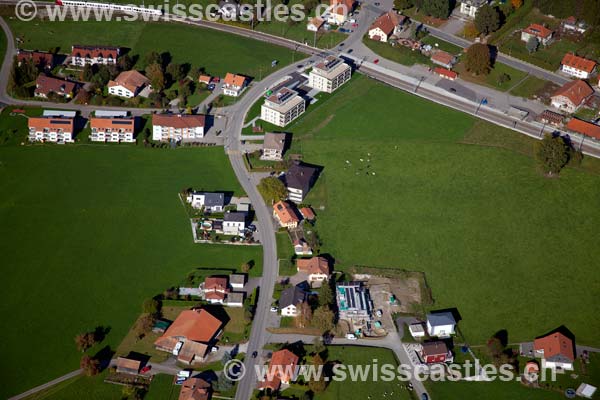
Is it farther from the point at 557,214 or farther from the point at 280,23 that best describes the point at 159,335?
the point at 280,23

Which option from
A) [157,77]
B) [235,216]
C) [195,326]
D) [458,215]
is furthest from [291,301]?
[157,77]

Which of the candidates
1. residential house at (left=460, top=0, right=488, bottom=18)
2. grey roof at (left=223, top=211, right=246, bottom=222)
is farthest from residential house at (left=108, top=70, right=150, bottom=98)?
residential house at (left=460, top=0, right=488, bottom=18)

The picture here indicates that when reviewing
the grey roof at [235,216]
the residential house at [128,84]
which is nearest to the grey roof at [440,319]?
the grey roof at [235,216]

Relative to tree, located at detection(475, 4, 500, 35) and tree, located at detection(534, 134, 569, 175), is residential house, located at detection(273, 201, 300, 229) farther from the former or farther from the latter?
tree, located at detection(475, 4, 500, 35)

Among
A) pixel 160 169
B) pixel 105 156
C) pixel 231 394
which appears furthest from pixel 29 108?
pixel 231 394

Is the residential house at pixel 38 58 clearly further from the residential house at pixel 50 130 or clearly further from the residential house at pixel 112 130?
the residential house at pixel 112 130

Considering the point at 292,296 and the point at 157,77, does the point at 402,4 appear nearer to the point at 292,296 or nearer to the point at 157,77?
the point at 157,77
